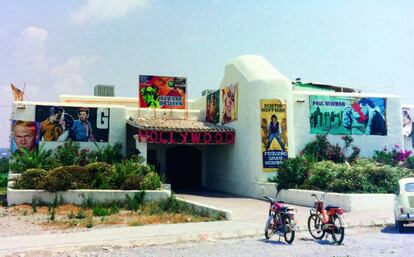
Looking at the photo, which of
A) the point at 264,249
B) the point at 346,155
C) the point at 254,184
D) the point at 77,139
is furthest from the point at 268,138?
the point at 264,249

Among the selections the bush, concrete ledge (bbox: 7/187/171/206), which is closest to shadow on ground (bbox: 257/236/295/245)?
concrete ledge (bbox: 7/187/171/206)

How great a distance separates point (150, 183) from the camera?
18312mm

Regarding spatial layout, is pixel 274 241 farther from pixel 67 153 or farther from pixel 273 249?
pixel 67 153

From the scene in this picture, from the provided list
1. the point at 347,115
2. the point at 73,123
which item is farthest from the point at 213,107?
the point at 73,123

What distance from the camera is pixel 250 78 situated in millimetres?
22750

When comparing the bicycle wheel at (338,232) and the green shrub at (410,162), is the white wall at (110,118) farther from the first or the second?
the bicycle wheel at (338,232)

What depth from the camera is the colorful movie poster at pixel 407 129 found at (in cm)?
2744

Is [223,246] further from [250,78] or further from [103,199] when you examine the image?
[250,78]

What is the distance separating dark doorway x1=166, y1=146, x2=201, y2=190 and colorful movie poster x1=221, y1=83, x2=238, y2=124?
14.9 ft

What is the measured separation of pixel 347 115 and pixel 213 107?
26.9 feet

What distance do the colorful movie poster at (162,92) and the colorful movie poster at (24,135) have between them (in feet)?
20.3

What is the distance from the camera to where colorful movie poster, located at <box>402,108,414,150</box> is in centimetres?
2744

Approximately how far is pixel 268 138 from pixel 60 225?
11.6m

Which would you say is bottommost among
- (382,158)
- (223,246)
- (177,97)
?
(223,246)
